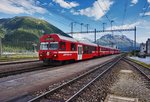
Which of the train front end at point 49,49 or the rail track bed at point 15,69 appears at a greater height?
the train front end at point 49,49

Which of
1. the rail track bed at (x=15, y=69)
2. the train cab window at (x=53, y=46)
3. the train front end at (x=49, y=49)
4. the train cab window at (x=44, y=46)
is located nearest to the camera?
the rail track bed at (x=15, y=69)

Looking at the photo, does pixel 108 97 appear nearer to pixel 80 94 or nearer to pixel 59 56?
pixel 80 94

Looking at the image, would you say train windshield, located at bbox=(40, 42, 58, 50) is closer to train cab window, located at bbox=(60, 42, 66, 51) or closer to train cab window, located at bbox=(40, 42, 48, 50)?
train cab window, located at bbox=(40, 42, 48, 50)

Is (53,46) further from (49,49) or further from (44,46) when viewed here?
(44,46)

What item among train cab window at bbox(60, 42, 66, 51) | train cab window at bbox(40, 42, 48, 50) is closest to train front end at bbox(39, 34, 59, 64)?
train cab window at bbox(40, 42, 48, 50)

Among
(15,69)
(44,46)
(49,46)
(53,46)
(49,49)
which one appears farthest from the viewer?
(44,46)

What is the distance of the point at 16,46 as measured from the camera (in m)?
193

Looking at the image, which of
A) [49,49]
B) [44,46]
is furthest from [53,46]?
[44,46]

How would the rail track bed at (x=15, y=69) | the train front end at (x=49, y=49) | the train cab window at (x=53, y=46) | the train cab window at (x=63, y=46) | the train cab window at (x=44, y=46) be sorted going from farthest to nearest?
the train cab window at (x=44, y=46)
the train cab window at (x=63, y=46)
the train cab window at (x=53, y=46)
the train front end at (x=49, y=49)
the rail track bed at (x=15, y=69)

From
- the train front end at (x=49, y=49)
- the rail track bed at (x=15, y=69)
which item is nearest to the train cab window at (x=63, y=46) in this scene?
the train front end at (x=49, y=49)

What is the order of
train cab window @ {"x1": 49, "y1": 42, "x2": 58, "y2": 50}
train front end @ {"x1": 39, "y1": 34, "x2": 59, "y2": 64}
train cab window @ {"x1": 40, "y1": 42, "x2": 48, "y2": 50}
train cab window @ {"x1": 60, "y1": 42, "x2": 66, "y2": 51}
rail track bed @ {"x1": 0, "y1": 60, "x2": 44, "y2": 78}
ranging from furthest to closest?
train cab window @ {"x1": 40, "y1": 42, "x2": 48, "y2": 50} → train cab window @ {"x1": 60, "y1": 42, "x2": 66, "y2": 51} → train cab window @ {"x1": 49, "y1": 42, "x2": 58, "y2": 50} → train front end @ {"x1": 39, "y1": 34, "x2": 59, "y2": 64} → rail track bed @ {"x1": 0, "y1": 60, "x2": 44, "y2": 78}

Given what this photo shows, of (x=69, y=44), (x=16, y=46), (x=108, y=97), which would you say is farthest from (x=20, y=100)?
(x=16, y=46)

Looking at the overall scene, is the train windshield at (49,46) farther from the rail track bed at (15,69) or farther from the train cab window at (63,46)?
the rail track bed at (15,69)

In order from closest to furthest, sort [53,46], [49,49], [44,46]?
[53,46]
[49,49]
[44,46]
